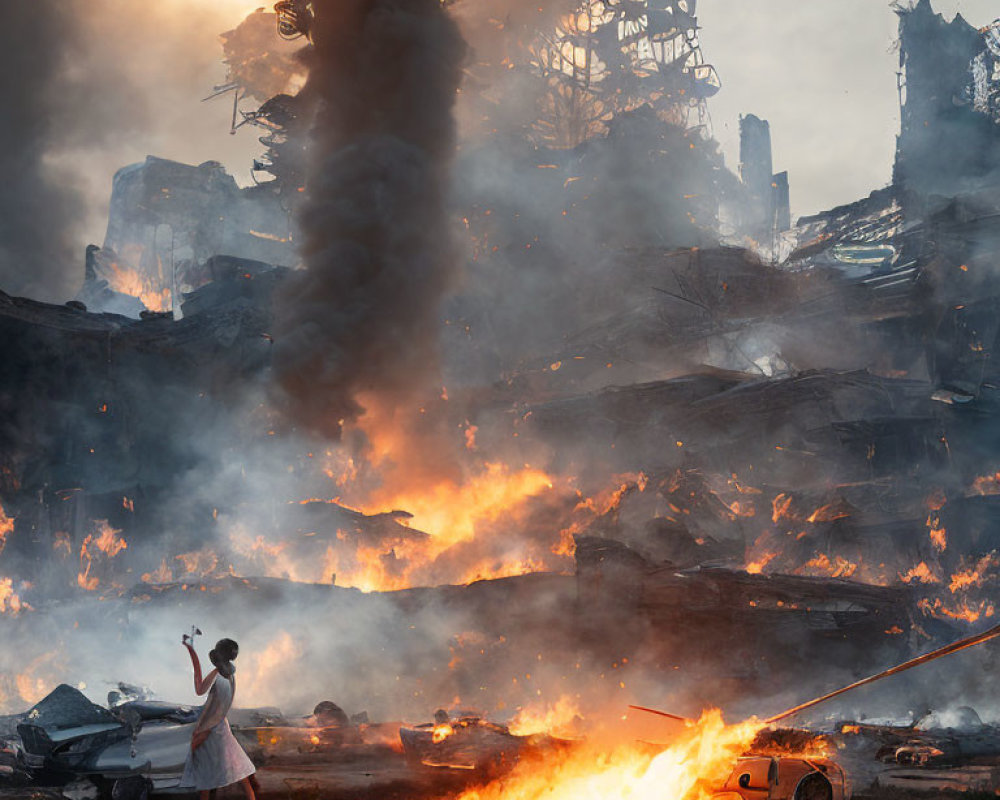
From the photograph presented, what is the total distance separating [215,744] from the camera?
19.9ft

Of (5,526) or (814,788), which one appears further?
(5,526)

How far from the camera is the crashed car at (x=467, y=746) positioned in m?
8.72

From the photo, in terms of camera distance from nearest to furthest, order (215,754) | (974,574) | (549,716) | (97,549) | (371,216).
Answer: (215,754) → (549,716) → (974,574) → (371,216) → (97,549)

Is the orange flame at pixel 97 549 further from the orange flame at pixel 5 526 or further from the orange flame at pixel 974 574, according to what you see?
the orange flame at pixel 974 574

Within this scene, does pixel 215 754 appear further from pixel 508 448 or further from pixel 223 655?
pixel 508 448

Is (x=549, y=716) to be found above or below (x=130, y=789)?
below

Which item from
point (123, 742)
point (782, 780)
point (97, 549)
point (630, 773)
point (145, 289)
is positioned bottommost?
point (630, 773)

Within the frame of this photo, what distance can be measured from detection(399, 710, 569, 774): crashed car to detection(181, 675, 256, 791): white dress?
306 centimetres

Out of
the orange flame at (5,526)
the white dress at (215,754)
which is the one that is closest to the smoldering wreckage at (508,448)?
Result: the orange flame at (5,526)

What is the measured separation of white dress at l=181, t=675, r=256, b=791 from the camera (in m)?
5.96

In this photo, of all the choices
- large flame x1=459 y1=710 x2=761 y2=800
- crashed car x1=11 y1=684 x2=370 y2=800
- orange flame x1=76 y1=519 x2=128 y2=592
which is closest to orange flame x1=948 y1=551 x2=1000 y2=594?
large flame x1=459 y1=710 x2=761 y2=800

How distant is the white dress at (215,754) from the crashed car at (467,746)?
306 centimetres

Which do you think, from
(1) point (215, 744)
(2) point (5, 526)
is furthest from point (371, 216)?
(1) point (215, 744)

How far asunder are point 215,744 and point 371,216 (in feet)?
54.7
